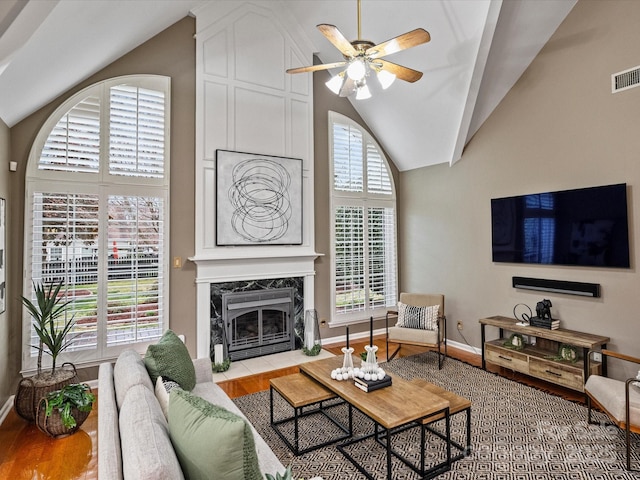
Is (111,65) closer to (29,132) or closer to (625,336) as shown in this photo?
(29,132)

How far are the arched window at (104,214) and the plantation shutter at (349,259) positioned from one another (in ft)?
8.02

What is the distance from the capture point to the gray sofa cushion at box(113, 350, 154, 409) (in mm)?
2040

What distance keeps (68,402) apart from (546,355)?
4.57 meters

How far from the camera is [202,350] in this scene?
440 centimetres

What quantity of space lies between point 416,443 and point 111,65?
4784 mm

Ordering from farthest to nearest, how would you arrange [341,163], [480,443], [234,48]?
[341,163] → [234,48] → [480,443]

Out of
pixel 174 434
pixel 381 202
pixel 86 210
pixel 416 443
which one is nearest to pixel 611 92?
pixel 381 202

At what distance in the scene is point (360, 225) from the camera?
5691 mm

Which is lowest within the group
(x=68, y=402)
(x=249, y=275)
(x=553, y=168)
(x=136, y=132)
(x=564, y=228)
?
(x=68, y=402)

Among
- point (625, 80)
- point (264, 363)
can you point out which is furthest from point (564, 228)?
point (264, 363)

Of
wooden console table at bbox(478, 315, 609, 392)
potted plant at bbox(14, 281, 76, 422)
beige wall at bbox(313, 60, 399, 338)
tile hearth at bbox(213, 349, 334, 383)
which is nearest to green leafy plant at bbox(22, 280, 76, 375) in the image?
potted plant at bbox(14, 281, 76, 422)

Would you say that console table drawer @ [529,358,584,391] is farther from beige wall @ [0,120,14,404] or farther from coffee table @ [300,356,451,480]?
beige wall @ [0,120,14,404]

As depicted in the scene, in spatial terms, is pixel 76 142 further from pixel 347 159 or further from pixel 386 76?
pixel 347 159

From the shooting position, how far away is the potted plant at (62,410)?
284 cm
